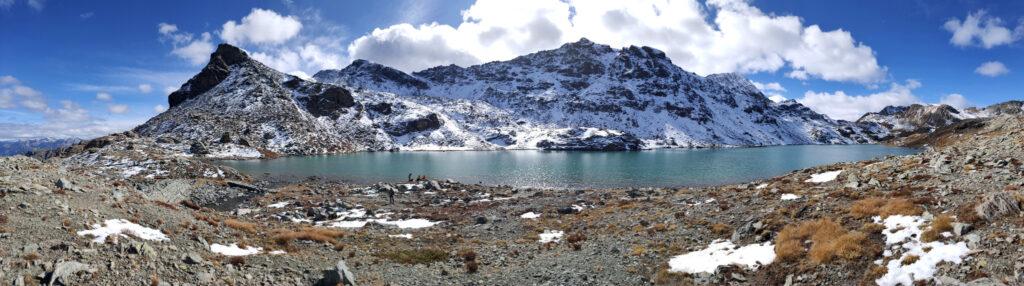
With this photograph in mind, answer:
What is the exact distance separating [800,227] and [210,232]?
27791 mm

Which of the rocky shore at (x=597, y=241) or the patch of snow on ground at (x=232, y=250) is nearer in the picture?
the rocky shore at (x=597, y=241)

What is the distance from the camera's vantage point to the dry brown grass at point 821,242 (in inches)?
740

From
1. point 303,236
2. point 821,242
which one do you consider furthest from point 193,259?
point 821,242

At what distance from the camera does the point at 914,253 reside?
1747cm

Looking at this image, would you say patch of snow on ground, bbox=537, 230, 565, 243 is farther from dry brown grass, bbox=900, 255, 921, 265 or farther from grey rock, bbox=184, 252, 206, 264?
grey rock, bbox=184, 252, 206, 264

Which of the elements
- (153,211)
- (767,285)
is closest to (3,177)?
(153,211)

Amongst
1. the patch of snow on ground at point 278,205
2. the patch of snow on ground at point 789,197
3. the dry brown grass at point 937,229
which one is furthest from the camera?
the patch of snow on ground at point 278,205

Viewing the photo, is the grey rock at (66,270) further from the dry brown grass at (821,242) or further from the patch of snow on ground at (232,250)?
the dry brown grass at (821,242)

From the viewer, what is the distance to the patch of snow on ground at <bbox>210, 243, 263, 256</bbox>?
21.7 meters

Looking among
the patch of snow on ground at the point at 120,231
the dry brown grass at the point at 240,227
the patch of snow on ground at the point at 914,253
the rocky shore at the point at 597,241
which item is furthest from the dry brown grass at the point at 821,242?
the patch of snow on ground at the point at 120,231

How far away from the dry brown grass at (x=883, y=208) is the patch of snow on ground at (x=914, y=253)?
4.38 ft

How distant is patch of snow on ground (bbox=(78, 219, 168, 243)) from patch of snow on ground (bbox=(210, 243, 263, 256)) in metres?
2.02

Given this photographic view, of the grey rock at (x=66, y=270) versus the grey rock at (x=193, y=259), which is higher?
the grey rock at (x=66, y=270)

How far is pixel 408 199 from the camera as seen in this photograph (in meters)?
61.2
